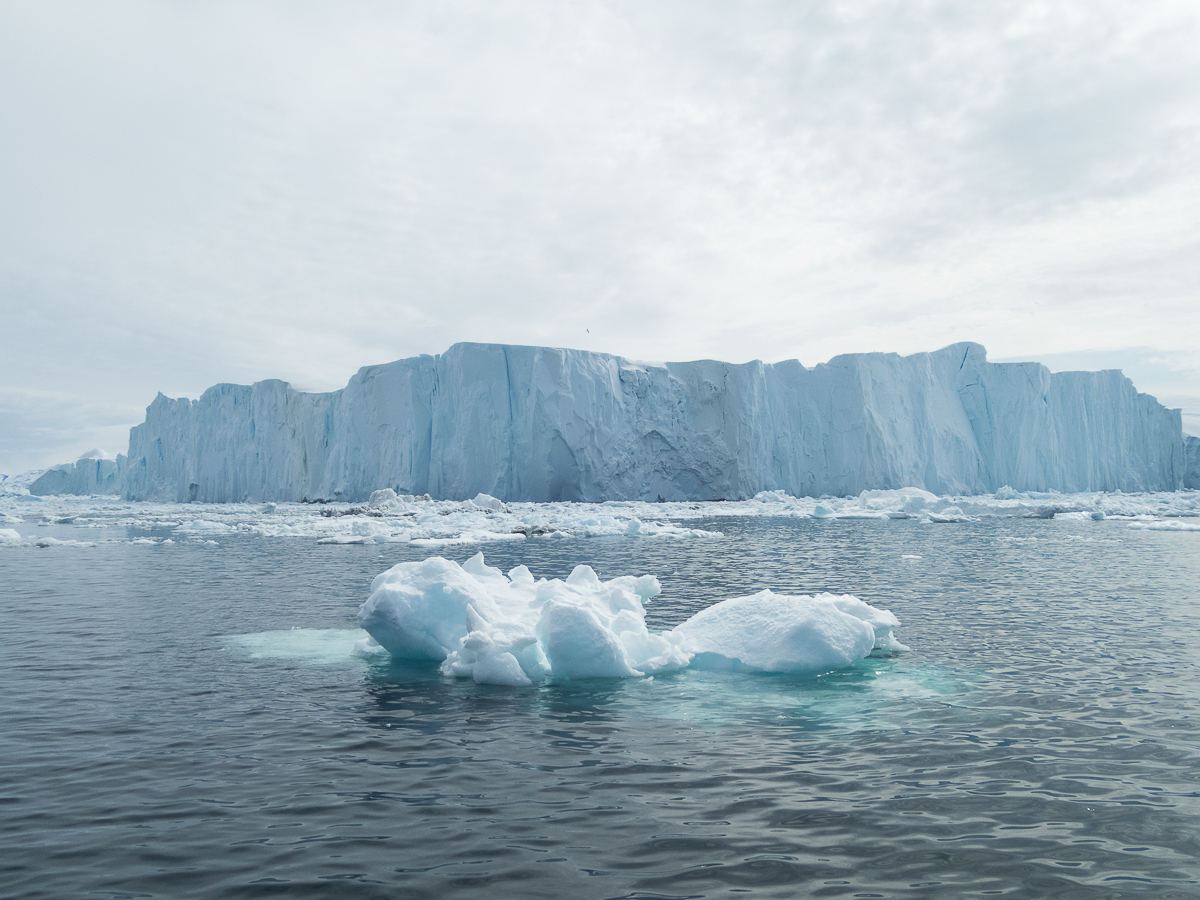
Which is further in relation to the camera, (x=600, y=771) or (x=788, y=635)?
(x=788, y=635)

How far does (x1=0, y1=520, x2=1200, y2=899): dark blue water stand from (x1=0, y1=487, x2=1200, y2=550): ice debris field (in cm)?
1304

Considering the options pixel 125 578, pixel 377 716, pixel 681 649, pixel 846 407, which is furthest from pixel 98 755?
pixel 846 407

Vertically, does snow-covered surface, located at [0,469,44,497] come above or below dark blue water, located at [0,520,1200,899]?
above

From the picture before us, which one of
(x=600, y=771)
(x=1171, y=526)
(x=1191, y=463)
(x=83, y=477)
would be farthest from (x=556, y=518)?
(x=83, y=477)

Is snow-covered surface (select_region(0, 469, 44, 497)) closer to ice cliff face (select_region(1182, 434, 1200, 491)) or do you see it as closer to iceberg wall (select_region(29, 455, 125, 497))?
iceberg wall (select_region(29, 455, 125, 497))

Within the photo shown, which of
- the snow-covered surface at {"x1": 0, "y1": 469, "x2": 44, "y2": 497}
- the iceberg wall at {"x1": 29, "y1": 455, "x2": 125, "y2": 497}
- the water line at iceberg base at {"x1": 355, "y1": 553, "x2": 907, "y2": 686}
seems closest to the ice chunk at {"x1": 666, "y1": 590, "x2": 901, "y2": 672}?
the water line at iceberg base at {"x1": 355, "y1": 553, "x2": 907, "y2": 686}

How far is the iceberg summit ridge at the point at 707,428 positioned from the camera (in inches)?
1500

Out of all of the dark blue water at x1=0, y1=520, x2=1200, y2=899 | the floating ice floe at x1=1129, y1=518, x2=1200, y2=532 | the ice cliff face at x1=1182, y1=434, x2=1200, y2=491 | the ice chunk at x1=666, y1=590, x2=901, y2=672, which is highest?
the ice cliff face at x1=1182, y1=434, x2=1200, y2=491

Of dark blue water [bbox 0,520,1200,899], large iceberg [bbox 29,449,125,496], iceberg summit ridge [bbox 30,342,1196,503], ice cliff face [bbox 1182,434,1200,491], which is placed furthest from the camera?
large iceberg [bbox 29,449,125,496]

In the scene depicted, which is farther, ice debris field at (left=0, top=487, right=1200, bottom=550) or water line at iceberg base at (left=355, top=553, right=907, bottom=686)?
ice debris field at (left=0, top=487, right=1200, bottom=550)

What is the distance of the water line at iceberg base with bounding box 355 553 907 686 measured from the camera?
6906 millimetres

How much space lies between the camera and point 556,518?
2725cm

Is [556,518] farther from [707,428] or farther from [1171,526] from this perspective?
[1171,526]

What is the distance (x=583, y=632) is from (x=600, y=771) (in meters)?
2.35
